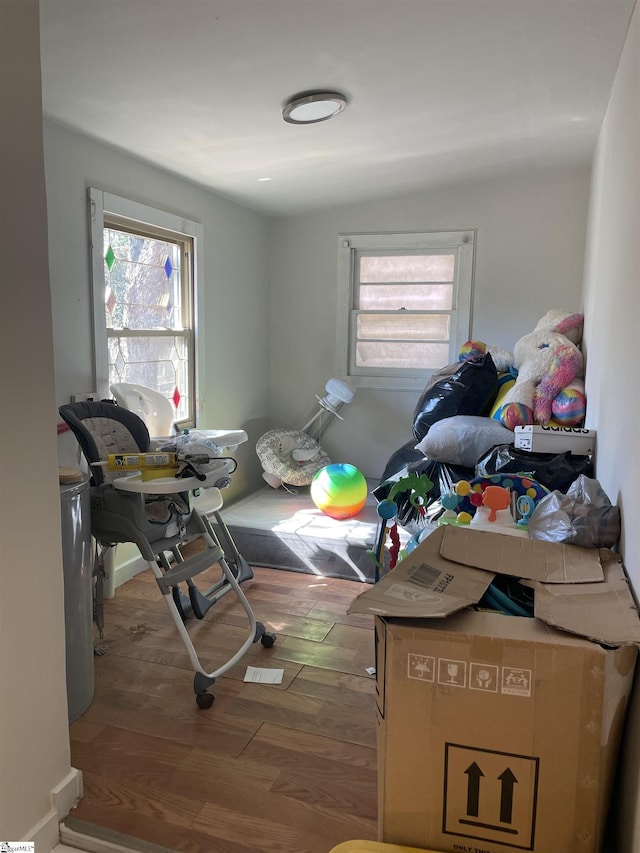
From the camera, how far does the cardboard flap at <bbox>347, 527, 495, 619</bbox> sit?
116 cm

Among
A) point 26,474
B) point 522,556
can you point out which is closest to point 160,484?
point 26,474

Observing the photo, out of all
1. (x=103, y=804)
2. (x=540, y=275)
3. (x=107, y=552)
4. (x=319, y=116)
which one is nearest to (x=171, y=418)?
→ (x=107, y=552)

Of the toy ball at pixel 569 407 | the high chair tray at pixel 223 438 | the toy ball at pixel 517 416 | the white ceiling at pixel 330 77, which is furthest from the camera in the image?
the high chair tray at pixel 223 438

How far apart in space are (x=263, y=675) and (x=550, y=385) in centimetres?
184

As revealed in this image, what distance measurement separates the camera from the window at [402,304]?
4355 mm

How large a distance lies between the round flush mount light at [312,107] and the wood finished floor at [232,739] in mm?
2291

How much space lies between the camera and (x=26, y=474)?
149 cm

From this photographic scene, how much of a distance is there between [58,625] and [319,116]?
2325 millimetres

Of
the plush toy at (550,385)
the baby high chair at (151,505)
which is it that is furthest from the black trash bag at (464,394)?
the baby high chair at (151,505)

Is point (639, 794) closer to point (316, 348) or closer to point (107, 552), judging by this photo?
point (107, 552)

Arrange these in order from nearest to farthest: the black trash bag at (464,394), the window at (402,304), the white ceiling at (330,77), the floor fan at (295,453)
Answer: the white ceiling at (330,77) → the black trash bag at (464,394) → the floor fan at (295,453) → the window at (402,304)

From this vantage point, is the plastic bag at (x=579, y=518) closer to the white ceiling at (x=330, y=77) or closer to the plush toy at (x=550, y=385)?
the plush toy at (x=550, y=385)

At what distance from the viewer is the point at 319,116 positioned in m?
2.70

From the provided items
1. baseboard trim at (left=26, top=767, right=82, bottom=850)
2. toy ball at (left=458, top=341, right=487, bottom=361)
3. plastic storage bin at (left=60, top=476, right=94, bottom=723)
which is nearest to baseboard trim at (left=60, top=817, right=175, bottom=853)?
baseboard trim at (left=26, top=767, right=82, bottom=850)
